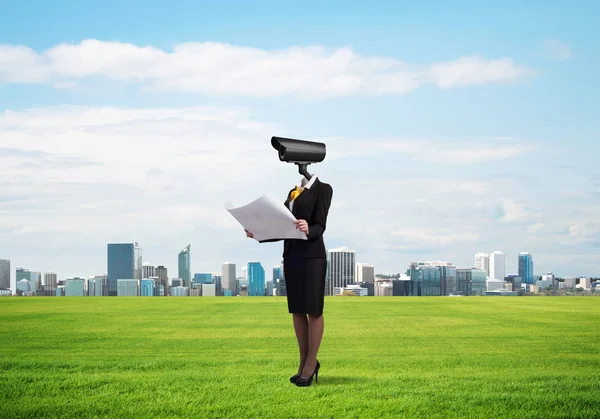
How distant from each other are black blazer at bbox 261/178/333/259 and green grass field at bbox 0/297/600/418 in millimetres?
1374

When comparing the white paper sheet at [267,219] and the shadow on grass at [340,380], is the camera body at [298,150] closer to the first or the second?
the white paper sheet at [267,219]

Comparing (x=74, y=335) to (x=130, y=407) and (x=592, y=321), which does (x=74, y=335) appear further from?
(x=592, y=321)

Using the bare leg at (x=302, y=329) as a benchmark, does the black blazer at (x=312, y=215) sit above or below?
above

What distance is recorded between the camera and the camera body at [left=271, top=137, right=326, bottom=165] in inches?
247

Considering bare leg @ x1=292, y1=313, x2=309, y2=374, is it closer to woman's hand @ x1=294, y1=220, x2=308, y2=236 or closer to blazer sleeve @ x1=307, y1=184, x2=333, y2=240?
blazer sleeve @ x1=307, y1=184, x2=333, y2=240

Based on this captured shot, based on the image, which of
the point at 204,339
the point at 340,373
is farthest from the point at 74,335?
the point at 340,373

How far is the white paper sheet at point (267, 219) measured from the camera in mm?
5961

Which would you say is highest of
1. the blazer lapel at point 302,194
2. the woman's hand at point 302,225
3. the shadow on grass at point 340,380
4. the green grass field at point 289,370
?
the blazer lapel at point 302,194

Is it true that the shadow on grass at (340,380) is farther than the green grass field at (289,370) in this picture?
Yes

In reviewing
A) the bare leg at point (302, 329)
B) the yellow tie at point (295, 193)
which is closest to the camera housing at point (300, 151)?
the yellow tie at point (295, 193)

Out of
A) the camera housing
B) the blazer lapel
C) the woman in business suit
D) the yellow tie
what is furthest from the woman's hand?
the camera housing

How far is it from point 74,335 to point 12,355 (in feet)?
10.5

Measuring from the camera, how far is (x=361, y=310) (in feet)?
69.7

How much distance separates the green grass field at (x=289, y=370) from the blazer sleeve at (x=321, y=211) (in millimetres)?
1578
